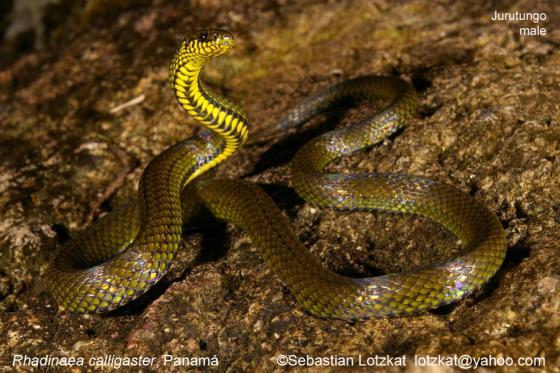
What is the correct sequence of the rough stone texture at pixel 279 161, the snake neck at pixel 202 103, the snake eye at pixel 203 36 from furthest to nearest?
the snake neck at pixel 202 103 → the snake eye at pixel 203 36 → the rough stone texture at pixel 279 161

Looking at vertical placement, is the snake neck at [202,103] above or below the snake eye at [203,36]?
below

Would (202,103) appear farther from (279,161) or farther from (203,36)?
(279,161)

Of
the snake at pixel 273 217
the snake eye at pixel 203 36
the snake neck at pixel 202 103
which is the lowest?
the snake at pixel 273 217

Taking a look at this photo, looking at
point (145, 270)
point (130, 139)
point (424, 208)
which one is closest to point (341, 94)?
point (424, 208)

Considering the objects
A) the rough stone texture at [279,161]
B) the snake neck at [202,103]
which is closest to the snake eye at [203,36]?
the snake neck at [202,103]

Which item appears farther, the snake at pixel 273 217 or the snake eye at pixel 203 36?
the snake eye at pixel 203 36

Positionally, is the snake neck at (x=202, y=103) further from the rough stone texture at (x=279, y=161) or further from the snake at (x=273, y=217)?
the rough stone texture at (x=279, y=161)

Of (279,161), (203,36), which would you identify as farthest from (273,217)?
(203,36)
